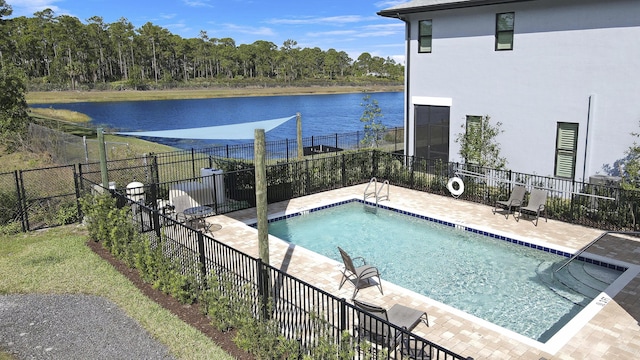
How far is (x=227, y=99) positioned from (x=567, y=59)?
3163 inches

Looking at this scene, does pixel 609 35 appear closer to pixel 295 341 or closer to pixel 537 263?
pixel 537 263

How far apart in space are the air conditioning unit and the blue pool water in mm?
3238

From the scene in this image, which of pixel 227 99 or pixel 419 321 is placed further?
→ pixel 227 99

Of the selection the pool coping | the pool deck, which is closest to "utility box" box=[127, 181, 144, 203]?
the pool deck

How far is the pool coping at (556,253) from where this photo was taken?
5.99 m

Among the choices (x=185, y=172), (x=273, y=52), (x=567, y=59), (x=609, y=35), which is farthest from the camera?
(x=273, y=52)

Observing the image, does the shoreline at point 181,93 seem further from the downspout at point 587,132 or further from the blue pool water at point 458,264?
the downspout at point 587,132

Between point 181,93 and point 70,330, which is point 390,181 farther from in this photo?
point 181,93

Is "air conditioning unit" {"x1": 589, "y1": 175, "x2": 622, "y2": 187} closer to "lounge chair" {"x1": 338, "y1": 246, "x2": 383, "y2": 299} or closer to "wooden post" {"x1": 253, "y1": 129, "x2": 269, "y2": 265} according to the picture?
"lounge chair" {"x1": 338, "y1": 246, "x2": 383, "y2": 299}

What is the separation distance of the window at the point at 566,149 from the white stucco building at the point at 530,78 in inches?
1.0

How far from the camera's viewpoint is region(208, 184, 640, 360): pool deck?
577cm

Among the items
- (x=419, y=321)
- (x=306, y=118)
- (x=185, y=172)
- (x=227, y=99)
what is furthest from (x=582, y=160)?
(x=227, y=99)

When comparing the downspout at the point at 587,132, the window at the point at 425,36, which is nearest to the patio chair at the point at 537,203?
the downspout at the point at 587,132

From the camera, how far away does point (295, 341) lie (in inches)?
200
